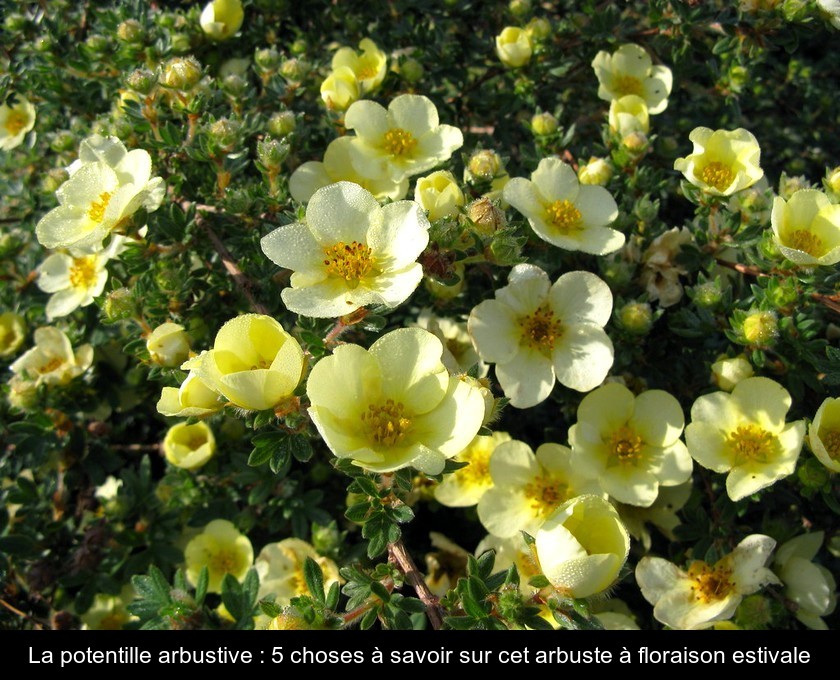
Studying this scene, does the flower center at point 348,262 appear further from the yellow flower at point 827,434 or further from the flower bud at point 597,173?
the yellow flower at point 827,434

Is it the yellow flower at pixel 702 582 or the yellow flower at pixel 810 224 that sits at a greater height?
the yellow flower at pixel 810 224

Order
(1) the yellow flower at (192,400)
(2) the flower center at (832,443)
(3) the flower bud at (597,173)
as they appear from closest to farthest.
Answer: (1) the yellow flower at (192,400) < (2) the flower center at (832,443) < (3) the flower bud at (597,173)

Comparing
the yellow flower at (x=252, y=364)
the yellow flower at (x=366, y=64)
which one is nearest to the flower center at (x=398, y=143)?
the yellow flower at (x=366, y=64)

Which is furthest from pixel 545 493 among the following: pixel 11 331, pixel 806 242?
pixel 11 331

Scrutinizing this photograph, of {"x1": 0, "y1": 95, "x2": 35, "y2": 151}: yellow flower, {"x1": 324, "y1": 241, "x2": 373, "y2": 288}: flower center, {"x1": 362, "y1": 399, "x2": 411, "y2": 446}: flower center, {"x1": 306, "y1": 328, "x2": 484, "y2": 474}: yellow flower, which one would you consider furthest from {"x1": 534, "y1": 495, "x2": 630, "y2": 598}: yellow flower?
{"x1": 0, "y1": 95, "x2": 35, "y2": 151}: yellow flower

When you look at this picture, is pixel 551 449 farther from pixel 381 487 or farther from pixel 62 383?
pixel 62 383

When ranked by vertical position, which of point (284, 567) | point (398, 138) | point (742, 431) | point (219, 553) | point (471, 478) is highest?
point (398, 138)

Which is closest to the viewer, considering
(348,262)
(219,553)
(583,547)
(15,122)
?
(583,547)

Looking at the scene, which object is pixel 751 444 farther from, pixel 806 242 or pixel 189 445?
pixel 189 445
